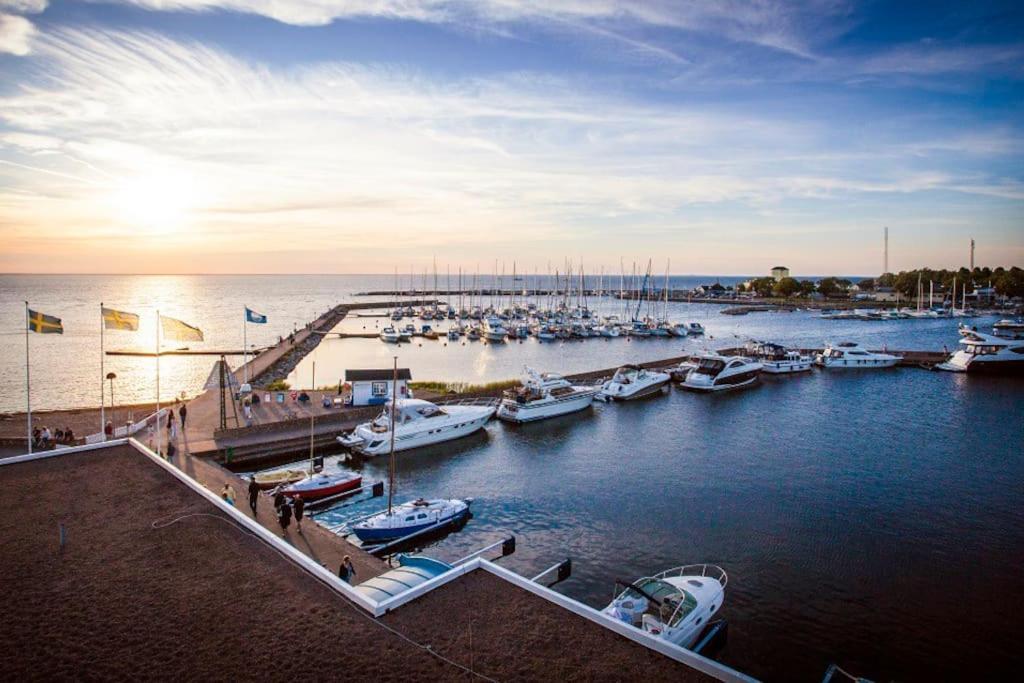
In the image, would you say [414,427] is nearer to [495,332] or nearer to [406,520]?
[406,520]

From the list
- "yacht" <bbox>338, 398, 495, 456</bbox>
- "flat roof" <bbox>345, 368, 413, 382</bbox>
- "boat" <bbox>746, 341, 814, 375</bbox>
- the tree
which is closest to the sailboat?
"yacht" <bbox>338, 398, 495, 456</bbox>

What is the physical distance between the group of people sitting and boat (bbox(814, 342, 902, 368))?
182ft

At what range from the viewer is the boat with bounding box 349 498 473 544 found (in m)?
20.1

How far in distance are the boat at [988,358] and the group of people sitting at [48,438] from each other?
62.2 meters

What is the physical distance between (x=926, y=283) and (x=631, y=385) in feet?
431

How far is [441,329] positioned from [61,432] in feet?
235

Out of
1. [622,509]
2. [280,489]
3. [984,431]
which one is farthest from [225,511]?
[984,431]

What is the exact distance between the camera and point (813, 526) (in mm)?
21531

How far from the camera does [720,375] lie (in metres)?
47.5

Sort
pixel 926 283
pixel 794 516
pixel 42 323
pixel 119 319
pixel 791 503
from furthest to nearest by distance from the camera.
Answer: pixel 926 283, pixel 791 503, pixel 119 319, pixel 794 516, pixel 42 323

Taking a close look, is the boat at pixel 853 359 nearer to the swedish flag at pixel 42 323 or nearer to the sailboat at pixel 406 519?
the sailboat at pixel 406 519

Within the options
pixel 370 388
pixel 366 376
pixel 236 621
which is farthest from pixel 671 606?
pixel 366 376

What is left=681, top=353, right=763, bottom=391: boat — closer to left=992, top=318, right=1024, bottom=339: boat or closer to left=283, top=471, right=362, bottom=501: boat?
left=283, top=471, right=362, bottom=501: boat

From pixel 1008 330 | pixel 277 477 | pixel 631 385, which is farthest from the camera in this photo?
pixel 1008 330
